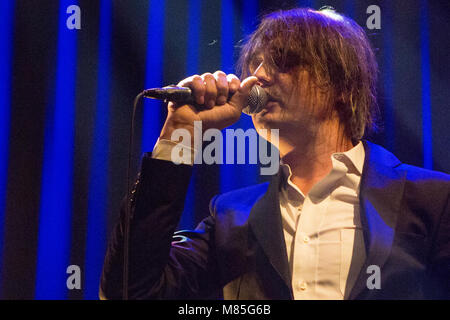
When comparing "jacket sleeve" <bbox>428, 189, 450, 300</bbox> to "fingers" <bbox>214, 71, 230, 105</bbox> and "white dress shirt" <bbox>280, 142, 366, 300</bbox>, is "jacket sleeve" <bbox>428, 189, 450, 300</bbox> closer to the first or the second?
"white dress shirt" <bbox>280, 142, 366, 300</bbox>

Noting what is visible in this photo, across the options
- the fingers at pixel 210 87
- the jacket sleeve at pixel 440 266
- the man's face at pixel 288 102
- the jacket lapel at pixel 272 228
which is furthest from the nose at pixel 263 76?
the jacket sleeve at pixel 440 266

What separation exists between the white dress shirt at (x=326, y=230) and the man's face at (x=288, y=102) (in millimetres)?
164

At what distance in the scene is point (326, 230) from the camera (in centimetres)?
129

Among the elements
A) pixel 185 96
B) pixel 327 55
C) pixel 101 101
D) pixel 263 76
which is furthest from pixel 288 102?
pixel 101 101

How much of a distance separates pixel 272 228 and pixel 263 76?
0.48 m

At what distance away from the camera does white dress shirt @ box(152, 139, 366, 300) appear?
1.23m

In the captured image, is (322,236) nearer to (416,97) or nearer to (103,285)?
(103,285)

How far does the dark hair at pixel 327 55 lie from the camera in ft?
4.93

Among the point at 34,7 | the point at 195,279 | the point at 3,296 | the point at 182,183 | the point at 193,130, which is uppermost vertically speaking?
the point at 34,7

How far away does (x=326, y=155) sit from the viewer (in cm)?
148

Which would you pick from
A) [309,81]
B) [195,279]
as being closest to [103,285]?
[195,279]

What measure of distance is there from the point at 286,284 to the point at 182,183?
383 millimetres

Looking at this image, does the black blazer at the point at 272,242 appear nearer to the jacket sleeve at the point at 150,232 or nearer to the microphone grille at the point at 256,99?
the jacket sleeve at the point at 150,232

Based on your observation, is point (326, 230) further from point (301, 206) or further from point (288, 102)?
point (288, 102)
